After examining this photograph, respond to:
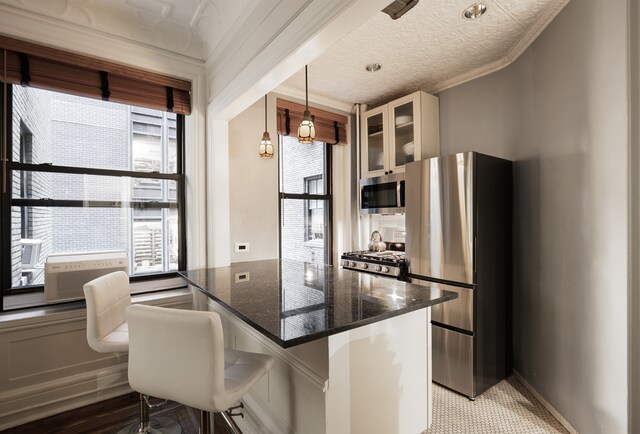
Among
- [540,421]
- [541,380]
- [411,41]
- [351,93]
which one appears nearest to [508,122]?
[411,41]

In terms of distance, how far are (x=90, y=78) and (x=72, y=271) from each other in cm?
141

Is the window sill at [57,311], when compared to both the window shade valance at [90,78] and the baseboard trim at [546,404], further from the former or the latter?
the baseboard trim at [546,404]

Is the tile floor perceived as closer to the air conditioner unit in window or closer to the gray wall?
the gray wall

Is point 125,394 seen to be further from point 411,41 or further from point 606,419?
point 411,41

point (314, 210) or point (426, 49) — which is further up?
point (426, 49)

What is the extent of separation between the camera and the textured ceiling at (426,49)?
2117 millimetres

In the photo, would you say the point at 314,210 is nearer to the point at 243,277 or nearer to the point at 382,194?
the point at 382,194

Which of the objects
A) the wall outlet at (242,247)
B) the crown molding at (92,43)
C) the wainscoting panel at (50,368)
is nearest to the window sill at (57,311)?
the wainscoting panel at (50,368)

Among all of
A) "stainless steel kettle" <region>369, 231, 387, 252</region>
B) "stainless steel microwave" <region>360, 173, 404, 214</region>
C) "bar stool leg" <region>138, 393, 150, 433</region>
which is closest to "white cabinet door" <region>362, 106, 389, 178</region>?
"stainless steel microwave" <region>360, 173, 404, 214</region>

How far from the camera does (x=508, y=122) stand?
2715 mm

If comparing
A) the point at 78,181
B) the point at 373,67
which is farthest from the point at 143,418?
the point at 373,67

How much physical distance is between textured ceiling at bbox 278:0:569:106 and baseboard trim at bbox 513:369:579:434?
266 cm

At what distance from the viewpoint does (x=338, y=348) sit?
4.17ft

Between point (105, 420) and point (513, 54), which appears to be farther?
point (513, 54)
